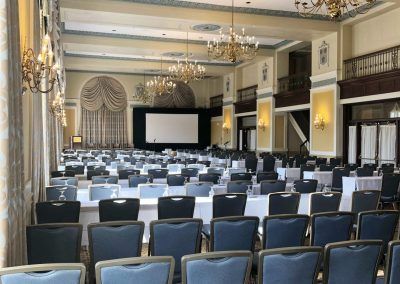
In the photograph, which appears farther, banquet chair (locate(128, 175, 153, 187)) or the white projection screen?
the white projection screen

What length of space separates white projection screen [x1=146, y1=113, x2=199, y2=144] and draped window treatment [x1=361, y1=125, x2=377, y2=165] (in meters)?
16.9

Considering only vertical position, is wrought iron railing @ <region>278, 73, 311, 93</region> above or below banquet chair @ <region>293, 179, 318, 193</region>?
above

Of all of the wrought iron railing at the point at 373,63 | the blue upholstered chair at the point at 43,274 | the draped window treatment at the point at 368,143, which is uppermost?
the wrought iron railing at the point at 373,63

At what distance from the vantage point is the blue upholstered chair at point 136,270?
8.43 feet

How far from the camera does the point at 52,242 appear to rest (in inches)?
143

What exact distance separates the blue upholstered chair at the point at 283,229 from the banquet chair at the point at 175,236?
68 centimetres

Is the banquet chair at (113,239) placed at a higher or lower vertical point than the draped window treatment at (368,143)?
lower

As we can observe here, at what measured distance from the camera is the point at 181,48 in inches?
795

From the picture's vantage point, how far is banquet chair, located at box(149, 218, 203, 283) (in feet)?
12.6

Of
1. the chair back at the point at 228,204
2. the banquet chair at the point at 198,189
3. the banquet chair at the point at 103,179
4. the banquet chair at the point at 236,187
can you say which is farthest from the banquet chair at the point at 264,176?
the chair back at the point at 228,204

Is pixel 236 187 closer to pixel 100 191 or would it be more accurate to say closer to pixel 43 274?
pixel 100 191

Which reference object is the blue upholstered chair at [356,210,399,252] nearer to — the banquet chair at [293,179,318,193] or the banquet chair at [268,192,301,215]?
the banquet chair at [268,192,301,215]

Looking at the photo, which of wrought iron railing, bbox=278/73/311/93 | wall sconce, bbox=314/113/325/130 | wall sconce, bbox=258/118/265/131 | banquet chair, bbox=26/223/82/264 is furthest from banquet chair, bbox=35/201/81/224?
wall sconce, bbox=258/118/265/131

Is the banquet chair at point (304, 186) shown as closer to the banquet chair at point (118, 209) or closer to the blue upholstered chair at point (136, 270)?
the banquet chair at point (118, 209)
